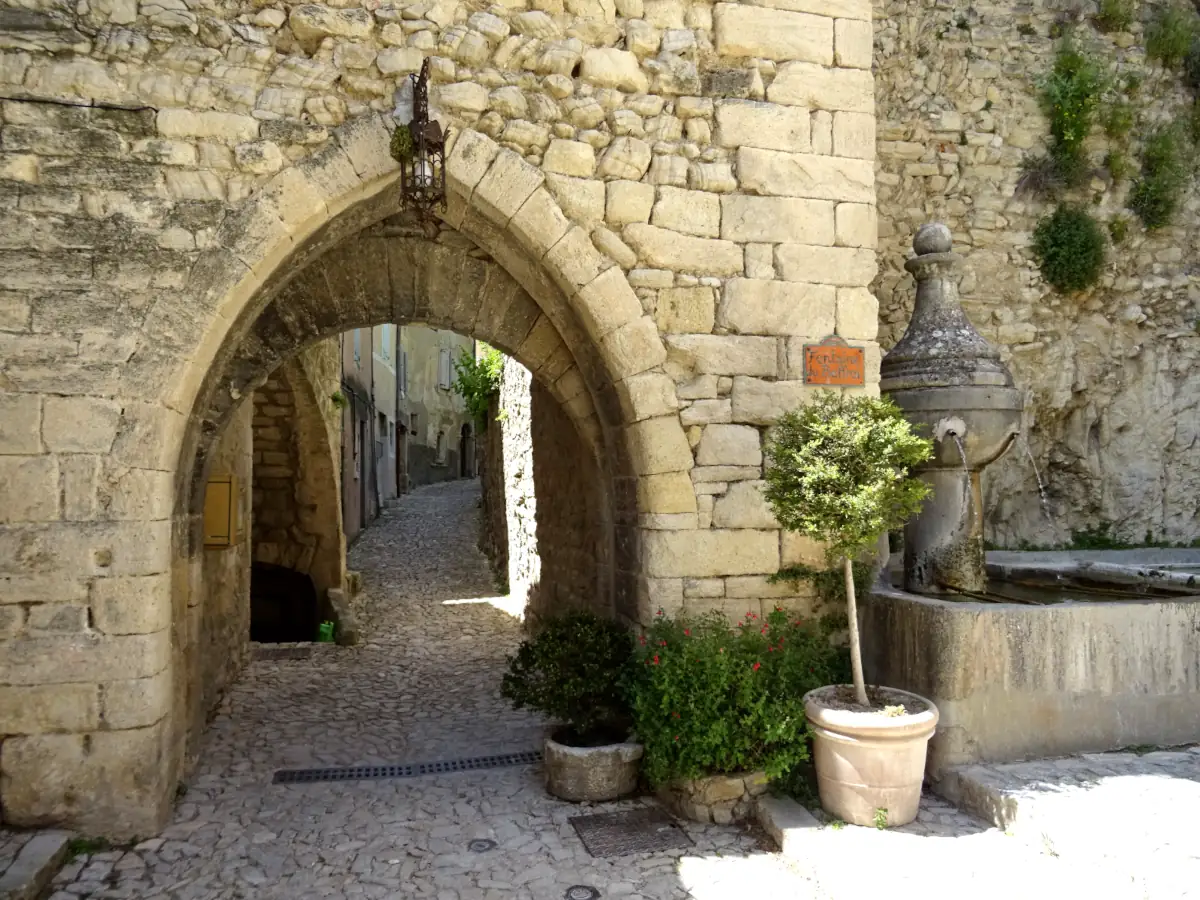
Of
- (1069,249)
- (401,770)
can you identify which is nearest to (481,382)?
(1069,249)

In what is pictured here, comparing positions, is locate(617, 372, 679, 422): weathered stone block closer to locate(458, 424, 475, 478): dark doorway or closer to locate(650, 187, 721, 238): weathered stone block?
locate(650, 187, 721, 238): weathered stone block

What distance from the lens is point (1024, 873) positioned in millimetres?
2914

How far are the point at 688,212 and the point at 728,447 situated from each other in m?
1.19

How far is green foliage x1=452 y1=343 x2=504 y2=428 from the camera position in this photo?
1071 centimetres

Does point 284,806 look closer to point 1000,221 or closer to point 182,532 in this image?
point 182,532

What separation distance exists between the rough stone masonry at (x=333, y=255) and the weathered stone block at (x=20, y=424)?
0.01m

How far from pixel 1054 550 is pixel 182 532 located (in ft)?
24.6

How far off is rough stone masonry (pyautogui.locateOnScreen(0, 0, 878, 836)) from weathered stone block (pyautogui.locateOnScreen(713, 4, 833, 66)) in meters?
0.02

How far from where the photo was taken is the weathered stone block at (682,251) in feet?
13.3

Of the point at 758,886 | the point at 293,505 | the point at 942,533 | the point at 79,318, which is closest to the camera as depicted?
the point at 758,886

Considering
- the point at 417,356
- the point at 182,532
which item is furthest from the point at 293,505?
the point at 417,356

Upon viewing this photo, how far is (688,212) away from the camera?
13.5 ft

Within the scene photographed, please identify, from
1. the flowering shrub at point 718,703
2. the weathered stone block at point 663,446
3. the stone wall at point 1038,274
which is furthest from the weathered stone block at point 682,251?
the stone wall at point 1038,274

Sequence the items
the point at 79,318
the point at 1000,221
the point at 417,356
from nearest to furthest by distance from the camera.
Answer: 1. the point at 79,318
2. the point at 1000,221
3. the point at 417,356
